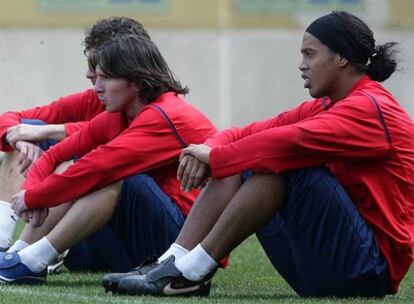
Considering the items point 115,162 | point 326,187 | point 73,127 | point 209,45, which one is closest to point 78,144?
point 73,127

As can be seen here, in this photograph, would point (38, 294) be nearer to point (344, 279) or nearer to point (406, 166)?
point (344, 279)

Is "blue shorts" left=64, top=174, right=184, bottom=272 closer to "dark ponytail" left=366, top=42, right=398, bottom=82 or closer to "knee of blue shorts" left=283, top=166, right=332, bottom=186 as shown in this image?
"knee of blue shorts" left=283, top=166, right=332, bottom=186

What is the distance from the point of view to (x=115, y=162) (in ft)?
17.7

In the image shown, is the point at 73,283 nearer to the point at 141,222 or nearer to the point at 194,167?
the point at 141,222

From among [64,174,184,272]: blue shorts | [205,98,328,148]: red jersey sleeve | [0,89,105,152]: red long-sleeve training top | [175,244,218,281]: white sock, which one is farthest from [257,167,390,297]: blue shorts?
[0,89,105,152]: red long-sleeve training top

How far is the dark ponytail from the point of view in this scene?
5.16 meters

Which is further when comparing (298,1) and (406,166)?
(298,1)

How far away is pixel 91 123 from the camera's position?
6.02 metres

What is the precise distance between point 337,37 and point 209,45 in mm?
7348

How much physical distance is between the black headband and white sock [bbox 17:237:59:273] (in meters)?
1.39

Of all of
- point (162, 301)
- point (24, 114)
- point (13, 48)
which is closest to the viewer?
point (162, 301)

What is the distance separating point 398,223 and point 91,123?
1.63 metres

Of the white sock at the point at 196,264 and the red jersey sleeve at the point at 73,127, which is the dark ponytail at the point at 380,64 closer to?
the white sock at the point at 196,264

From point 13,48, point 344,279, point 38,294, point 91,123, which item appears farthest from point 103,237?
point 13,48
